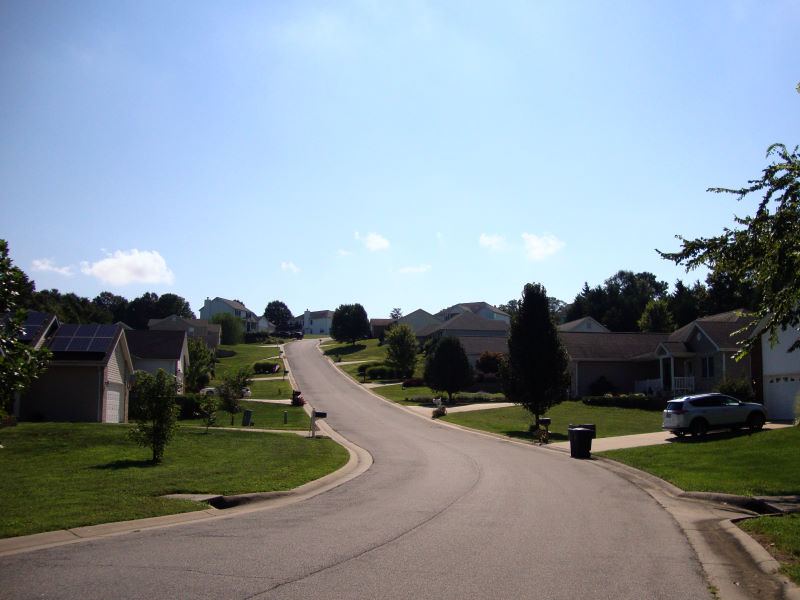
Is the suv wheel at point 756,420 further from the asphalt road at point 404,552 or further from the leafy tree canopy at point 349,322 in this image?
the leafy tree canopy at point 349,322

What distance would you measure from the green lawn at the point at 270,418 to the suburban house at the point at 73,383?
18.3 feet

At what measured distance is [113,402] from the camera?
33.6 meters

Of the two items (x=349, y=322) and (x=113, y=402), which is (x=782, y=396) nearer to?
(x=113, y=402)

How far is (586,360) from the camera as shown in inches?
1914

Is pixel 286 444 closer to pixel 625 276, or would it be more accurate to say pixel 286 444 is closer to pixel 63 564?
pixel 63 564

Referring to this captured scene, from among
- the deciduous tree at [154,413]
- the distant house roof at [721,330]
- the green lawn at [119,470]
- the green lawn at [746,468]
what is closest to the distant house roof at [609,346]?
the distant house roof at [721,330]

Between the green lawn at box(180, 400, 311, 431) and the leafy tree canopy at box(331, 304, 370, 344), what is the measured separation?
57409mm

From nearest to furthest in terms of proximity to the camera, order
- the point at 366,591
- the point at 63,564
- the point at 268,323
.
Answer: the point at 366,591 < the point at 63,564 < the point at 268,323

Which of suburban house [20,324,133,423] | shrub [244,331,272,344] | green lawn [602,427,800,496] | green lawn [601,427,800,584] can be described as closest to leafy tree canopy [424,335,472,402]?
suburban house [20,324,133,423]

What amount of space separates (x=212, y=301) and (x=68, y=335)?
115m

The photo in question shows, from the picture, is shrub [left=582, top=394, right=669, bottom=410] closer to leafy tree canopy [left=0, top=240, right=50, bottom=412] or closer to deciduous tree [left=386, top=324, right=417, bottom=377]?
deciduous tree [left=386, top=324, right=417, bottom=377]

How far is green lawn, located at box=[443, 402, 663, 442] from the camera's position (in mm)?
32344

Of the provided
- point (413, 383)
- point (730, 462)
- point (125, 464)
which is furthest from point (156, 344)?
point (730, 462)

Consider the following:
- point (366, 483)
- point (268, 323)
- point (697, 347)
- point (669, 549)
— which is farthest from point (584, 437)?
point (268, 323)
